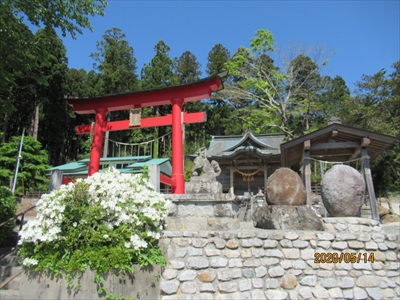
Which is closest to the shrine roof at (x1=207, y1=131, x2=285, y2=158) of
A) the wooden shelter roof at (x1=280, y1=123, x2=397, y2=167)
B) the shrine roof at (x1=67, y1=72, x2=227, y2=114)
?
the wooden shelter roof at (x1=280, y1=123, x2=397, y2=167)

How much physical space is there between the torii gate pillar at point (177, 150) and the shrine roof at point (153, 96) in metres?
0.38

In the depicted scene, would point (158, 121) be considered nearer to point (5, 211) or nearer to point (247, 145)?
point (5, 211)

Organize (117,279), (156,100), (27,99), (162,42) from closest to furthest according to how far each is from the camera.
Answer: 1. (117,279)
2. (156,100)
3. (27,99)
4. (162,42)

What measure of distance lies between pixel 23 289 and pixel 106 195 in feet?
5.86

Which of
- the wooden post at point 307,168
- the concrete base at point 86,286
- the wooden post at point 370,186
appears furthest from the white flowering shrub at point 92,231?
the wooden post at point 370,186

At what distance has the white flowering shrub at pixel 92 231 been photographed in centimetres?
376

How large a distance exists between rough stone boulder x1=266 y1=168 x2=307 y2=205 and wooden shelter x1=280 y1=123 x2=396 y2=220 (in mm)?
3486

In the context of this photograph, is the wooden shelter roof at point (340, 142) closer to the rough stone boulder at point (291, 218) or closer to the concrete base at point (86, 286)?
the rough stone boulder at point (291, 218)

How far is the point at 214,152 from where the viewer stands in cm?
1869

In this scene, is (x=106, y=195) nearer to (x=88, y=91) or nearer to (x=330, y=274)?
(x=330, y=274)

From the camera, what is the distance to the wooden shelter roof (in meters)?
8.65

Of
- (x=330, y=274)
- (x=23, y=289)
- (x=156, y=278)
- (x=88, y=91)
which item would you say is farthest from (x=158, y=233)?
(x=88, y=91)

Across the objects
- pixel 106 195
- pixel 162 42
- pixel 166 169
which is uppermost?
pixel 162 42
